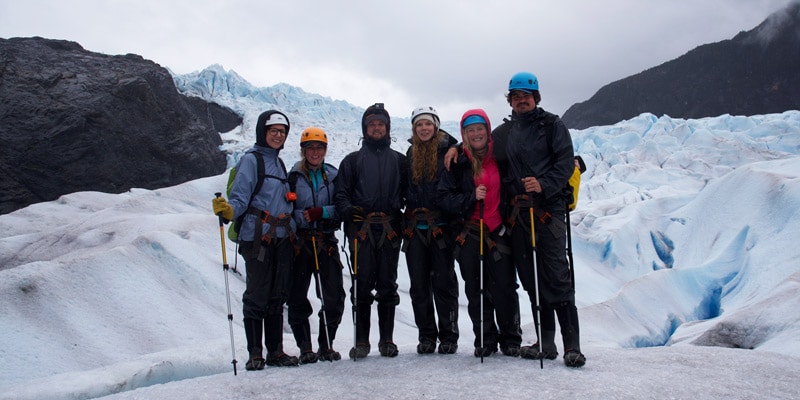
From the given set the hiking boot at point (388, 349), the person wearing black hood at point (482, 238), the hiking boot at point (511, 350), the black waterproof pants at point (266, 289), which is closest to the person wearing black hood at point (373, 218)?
the hiking boot at point (388, 349)

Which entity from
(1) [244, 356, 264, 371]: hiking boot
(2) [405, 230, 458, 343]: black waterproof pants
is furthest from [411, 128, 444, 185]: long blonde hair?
(1) [244, 356, 264, 371]: hiking boot

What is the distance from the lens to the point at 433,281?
15.5 ft

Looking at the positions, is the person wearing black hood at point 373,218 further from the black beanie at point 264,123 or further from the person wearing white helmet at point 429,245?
the black beanie at point 264,123

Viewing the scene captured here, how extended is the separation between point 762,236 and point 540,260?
12.6 m

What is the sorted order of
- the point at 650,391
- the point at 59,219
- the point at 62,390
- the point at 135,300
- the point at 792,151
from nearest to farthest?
the point at 650,391 → the point at 62,390 → the point at 135,300 → the point at 59,219 → the point at 792,151

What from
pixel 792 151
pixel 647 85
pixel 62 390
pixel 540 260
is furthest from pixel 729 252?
pixel 647 85

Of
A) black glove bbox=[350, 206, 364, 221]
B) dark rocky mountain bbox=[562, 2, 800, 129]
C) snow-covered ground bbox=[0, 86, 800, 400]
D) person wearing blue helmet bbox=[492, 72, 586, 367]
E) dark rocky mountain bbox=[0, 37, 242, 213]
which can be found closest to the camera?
snow-covered ground bbox=[0, 86, 800, 400]

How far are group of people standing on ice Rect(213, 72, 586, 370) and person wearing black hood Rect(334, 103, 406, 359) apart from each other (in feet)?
0.03

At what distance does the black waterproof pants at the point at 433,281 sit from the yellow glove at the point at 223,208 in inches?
61.4

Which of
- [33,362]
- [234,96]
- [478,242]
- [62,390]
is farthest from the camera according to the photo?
[234,96]

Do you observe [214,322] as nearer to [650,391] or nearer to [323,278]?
[323,278]

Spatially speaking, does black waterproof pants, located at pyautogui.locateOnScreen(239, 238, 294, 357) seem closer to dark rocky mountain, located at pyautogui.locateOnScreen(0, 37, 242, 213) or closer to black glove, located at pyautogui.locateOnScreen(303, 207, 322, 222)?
black glove, located at pyautogui.locateOnScreen(303, 207, 322, 222)

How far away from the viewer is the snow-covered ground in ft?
12.2

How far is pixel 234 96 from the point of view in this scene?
59531 millimetres
